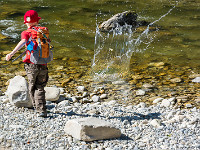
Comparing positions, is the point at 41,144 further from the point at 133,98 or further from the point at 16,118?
the point at 133,98

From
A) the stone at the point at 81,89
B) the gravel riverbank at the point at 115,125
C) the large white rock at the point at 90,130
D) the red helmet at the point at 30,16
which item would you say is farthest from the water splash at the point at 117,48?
the large white rock at the point at 90,130

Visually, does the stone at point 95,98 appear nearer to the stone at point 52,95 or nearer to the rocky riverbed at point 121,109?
the rocky riverbed at point 121,109

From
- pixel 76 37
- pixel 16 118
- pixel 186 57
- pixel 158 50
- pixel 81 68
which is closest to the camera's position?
pixel 16 118

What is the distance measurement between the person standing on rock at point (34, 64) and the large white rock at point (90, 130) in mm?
812

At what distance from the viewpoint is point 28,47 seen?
4.74 meters

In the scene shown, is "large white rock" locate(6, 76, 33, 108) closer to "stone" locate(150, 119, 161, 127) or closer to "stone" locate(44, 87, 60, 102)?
"stone" locate(44, 87, 60, 102)

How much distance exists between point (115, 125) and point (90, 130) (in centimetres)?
75

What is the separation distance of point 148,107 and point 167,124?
1029 mm

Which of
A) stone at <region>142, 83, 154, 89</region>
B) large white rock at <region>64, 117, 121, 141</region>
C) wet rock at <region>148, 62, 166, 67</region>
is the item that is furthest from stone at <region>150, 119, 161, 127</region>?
wet rock at <region>148, 62, 166, 67</region>

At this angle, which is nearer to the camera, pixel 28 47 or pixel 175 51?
pixel 28 47

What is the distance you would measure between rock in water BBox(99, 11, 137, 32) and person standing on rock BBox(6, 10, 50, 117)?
7.21 m

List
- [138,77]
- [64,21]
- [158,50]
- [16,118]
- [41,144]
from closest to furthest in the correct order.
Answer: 1. [41,144]
2. [16,118]
3. [138,77]
4. [158,50]
5. [64,21]

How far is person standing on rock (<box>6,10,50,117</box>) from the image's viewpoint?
471cm

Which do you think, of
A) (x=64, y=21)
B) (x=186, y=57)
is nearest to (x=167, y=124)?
(x=186, y=57)
